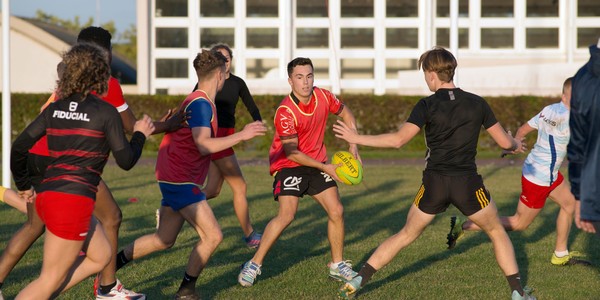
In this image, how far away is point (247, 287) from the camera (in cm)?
805

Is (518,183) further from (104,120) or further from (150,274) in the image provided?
(104,120)

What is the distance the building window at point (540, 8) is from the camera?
47.5 meters

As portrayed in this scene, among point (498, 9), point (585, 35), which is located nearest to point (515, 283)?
point (498, 9)

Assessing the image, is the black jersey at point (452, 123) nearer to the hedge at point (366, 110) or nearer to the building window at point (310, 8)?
the hedge at point (366, 110)

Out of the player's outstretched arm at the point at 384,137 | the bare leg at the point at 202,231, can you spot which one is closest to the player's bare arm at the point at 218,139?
the bare leg at the point at 202,231

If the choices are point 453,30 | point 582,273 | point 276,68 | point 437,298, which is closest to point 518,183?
point 453,30

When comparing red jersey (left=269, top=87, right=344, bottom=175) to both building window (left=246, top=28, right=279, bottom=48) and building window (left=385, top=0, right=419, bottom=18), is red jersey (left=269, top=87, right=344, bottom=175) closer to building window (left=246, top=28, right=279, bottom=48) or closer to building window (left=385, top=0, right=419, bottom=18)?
building window (left=246, top=28, right=279, bottom=48)

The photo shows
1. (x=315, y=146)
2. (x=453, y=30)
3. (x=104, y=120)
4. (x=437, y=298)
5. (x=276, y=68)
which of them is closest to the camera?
(x=104, y=120)

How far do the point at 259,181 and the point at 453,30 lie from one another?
888cm

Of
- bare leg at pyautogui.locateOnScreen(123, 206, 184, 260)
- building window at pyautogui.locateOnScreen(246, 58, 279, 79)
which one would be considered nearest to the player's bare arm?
bare leg at pyautogui.locateOnScreen(123, 206, 184, 260)

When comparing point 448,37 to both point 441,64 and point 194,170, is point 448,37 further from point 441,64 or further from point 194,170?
point 194,170

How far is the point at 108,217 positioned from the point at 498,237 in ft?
10.2

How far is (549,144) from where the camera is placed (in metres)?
8.98

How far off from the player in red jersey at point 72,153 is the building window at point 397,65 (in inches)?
1683
